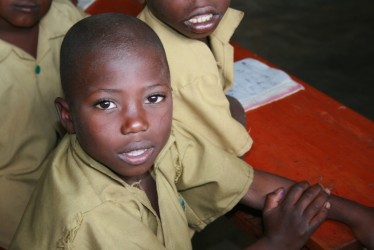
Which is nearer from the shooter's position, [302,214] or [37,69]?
[302,214]

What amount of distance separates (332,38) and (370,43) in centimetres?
26

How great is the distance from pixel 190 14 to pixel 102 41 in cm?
35

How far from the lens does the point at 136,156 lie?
1.04 meters

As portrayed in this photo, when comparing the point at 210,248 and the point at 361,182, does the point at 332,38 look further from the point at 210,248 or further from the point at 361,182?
the point at 361,182

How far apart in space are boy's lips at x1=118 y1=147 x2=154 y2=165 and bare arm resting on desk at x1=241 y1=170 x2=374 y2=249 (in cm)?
34

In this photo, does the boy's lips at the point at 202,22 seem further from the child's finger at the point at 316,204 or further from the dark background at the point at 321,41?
the dark background at the point at 321,41

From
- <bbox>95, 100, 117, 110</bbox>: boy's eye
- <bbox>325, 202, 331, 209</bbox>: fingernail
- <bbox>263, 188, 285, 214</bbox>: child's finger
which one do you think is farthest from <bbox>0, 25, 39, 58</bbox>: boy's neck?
<bbox>325, 202, 331, 209</bbox>: fingernail

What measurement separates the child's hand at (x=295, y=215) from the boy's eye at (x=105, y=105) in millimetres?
456

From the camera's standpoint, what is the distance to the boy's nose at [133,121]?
39.1 inches

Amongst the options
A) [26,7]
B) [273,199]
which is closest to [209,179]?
[273,199]

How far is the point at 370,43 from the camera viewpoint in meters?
3.75

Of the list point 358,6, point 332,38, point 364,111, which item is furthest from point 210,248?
point 358,6

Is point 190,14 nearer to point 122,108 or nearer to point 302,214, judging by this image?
point 122,108

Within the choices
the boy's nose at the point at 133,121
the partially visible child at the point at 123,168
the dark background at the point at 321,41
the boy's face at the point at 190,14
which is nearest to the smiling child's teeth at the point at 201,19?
the boy's face at the point at 190,14
